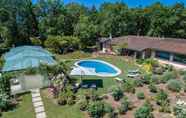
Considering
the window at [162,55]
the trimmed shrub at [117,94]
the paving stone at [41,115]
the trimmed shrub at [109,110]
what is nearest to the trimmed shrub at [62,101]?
the paving stone at [41,115]

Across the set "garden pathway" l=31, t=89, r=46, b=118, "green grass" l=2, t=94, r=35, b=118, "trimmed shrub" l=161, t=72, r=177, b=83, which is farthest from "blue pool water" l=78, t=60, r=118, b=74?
"green grass" l=2, t=94, r=35, b=118

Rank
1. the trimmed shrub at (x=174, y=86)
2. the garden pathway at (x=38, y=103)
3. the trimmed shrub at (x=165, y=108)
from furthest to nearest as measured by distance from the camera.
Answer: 1. the trimmed shrub at (x=174, y=86)
2. the garden pathway at (x=38, y=103)
3. the trimmed shrub at (x=165, y=108)

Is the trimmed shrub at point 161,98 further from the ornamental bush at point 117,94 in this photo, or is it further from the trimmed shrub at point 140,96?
the ornamental bush at point 117,94

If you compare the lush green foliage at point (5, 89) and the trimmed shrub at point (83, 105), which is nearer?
the trimmed shrub at point (83, 105)

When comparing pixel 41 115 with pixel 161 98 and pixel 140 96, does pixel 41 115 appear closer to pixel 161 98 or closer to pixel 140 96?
pixel 140 96

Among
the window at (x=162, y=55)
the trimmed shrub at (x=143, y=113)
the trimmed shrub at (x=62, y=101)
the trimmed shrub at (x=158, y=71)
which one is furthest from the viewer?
the window at (x=162, y=55)

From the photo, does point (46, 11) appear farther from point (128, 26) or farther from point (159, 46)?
point (159, 46)

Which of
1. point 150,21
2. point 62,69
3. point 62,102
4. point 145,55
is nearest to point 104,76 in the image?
point 62,69
